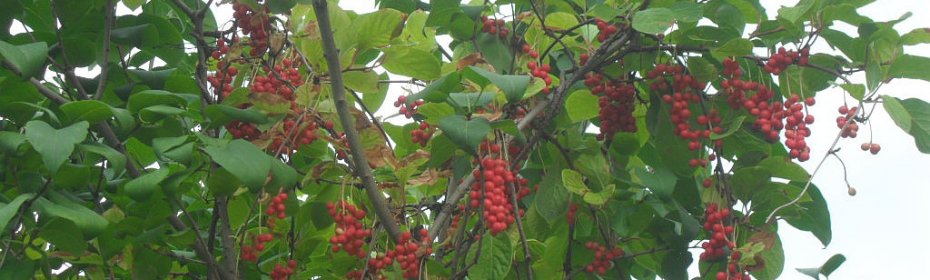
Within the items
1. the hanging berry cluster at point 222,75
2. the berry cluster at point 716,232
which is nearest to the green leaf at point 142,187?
the hanging berry cluster at point 222,75

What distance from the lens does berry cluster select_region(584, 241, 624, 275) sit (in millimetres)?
2412

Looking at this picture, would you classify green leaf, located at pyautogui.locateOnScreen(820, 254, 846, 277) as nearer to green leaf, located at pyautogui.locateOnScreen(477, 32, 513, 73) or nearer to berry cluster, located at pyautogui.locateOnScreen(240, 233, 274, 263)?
green leaf, located at pyautogui.locateOnScreen(477, 32, 513, 73)

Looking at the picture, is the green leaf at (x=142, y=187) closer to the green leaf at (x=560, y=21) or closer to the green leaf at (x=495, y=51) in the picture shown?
the green leaf at (x=495, y=51)

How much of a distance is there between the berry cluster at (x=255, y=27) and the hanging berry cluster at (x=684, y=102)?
77 cm

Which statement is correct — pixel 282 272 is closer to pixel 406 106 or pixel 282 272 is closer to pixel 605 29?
pixel 406 106

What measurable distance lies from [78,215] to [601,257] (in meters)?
1.07

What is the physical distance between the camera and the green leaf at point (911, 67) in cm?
209

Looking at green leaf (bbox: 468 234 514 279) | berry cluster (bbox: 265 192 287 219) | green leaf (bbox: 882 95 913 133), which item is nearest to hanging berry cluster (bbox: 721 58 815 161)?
green leaf (bbox: 882 95 913 133)

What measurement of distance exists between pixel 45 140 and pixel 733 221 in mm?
1277

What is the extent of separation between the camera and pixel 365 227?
239 centimetres

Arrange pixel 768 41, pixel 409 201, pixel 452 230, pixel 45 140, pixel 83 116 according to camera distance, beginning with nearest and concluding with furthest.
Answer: pixel 45 140 < pixel 83 116 < pixel 768 41 < pixel 452 230 < pixel 409 201

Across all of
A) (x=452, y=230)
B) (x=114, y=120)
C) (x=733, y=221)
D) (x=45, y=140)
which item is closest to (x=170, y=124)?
(x=114, y=120)

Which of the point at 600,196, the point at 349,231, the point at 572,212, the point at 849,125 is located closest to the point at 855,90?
the point at 849,125

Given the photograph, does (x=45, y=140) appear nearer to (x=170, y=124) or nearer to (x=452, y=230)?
(x=170, y=124)
